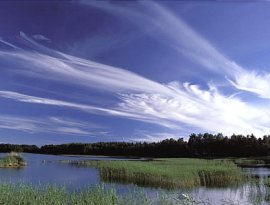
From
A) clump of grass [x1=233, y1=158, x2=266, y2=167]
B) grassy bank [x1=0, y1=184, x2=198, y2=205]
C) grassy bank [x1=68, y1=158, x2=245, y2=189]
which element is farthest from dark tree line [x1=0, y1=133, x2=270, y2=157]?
grassy bank [x1=0, y1=184, x2=198, y2=205]

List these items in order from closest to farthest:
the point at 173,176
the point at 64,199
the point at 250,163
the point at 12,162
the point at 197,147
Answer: the point at 64,199
the point at 173,176
the point at 12,162
the point at 250,163
the point at 197,147

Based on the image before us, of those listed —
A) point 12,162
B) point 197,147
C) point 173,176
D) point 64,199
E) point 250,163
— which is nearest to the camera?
point 64,199

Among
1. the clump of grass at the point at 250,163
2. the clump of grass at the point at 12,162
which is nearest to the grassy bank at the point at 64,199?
the clump of grass at the point at 12,162

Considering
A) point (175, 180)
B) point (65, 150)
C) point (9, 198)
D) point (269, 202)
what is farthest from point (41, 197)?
point (65, 150)

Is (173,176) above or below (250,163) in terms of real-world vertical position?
below

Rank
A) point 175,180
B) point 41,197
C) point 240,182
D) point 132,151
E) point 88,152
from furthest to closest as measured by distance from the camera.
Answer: point 88,152 → point 132,151 → point 240,182 → point 175,180 → point 41,197

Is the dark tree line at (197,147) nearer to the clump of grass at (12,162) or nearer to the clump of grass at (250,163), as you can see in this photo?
the clump of grass at (250,163)

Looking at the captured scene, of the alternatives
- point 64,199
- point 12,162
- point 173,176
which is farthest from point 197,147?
point 64,199

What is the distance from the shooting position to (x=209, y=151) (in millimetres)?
98562

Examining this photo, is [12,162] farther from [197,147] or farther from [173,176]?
[197,147]

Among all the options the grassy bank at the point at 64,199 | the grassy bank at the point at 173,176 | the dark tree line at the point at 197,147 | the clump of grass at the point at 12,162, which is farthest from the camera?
the dark tree line at the point at 197,147

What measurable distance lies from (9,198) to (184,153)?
281ft

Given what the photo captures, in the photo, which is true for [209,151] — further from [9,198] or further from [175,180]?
[9,198]

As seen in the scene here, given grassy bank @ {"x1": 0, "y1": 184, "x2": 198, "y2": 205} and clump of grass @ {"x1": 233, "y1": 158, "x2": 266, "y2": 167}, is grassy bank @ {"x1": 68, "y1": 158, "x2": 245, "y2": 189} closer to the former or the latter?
grassy bank @ {"x1": 0, "y1": 184, "x2": 198, "y2": 205}
